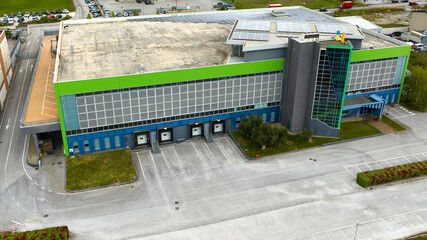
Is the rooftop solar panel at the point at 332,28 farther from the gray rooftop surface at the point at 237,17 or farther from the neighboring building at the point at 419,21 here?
the neighboring building at the point at 419,21

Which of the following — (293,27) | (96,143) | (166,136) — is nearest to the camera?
(96,143)

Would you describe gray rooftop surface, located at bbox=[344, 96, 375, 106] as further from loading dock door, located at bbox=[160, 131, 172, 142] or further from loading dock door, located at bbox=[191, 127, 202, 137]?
loading dock door, located at bbox=[160, 131, 172, 142]

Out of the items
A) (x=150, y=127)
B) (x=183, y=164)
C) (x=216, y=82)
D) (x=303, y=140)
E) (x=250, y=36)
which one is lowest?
(x=183, y=164)

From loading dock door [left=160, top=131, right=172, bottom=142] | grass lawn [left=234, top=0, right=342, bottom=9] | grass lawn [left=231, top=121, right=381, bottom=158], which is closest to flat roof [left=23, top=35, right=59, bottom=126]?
loading dock door [left=160, top=131, right=172, bottom=142]

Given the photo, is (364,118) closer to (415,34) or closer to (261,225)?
(261,225)

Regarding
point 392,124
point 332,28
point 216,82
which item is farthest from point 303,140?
point 332,28

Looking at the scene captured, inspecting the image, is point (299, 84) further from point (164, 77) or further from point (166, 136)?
point (166, 136)

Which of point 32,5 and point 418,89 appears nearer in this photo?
point 418,89
